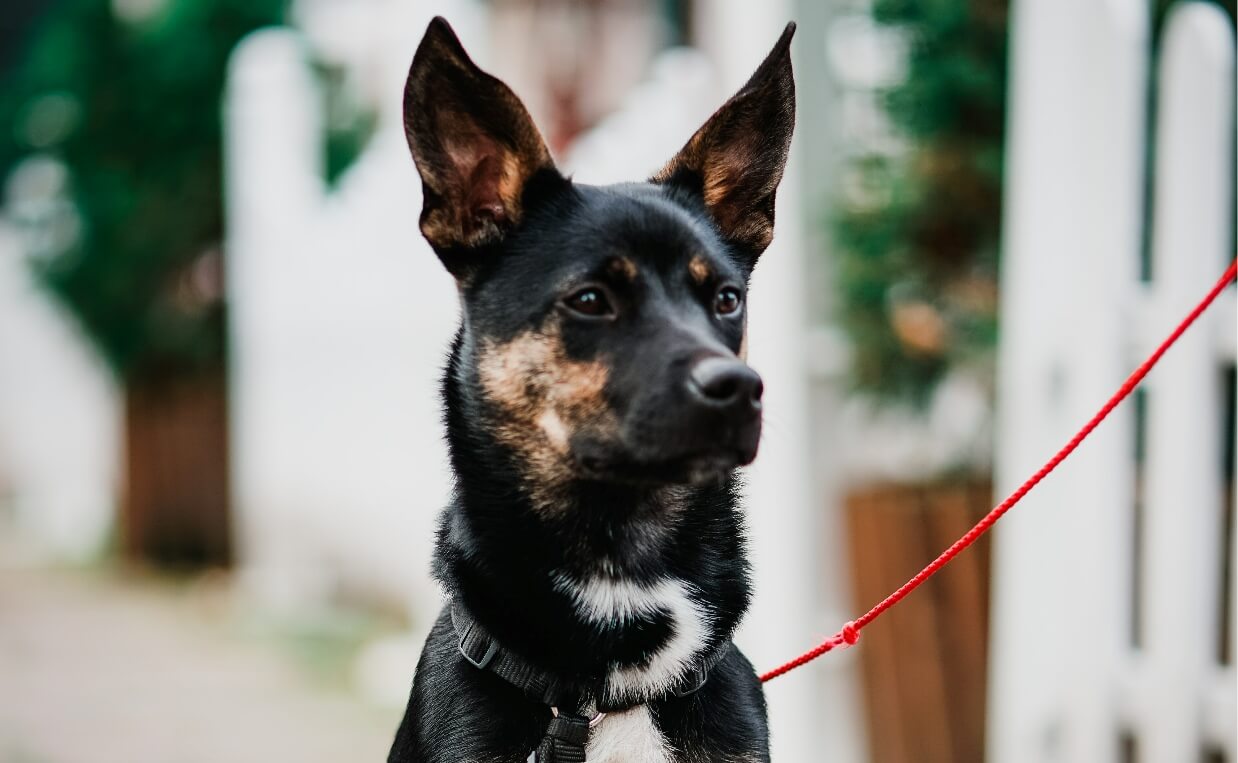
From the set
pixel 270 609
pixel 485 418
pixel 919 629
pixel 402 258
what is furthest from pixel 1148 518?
pixel 270 609

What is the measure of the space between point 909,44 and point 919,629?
6.68ft

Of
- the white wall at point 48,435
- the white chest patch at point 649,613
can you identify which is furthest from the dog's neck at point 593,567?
the white wall at point 48,435

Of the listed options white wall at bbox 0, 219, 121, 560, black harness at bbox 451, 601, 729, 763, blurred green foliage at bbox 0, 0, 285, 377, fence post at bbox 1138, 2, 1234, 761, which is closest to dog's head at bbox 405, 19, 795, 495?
black harness at bbox 451, 601, 729, 763

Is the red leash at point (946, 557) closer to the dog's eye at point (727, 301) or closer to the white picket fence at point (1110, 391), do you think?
the dog's eye at point (727, 301)

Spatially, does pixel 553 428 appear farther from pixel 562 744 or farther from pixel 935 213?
pixel 935 213

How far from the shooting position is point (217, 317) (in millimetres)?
9438

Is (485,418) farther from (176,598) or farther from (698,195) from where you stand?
(176,598)

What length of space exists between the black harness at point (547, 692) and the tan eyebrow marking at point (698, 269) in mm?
696

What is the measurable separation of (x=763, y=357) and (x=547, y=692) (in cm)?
298

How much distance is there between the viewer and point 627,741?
2.12 metres

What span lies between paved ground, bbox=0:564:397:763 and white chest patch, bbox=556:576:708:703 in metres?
3.40

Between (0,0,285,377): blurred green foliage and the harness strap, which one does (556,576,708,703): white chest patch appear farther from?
(0,0,285,377): blurred green foliage

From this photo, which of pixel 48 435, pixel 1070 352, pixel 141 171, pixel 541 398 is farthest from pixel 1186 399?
pixel 48 435

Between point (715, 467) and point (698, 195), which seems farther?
point (698, 195)
